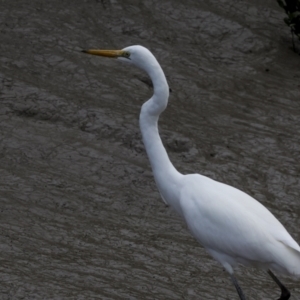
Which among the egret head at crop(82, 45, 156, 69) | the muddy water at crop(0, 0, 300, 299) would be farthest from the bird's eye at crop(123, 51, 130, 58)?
the muddy water at crop(0, 0, 300, 299)

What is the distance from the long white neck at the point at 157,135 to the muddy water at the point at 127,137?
68 centimetres

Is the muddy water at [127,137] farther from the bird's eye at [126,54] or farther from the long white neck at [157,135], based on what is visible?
the bird's eye at [126,54]

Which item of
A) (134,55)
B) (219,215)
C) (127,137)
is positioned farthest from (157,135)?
(127,137)

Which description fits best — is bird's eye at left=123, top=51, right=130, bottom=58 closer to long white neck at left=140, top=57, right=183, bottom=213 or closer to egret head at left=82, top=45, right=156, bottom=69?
egret head at left=82, top=45, right=156, bottom=69

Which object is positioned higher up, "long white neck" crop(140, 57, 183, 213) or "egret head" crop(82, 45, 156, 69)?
"egret head" crop(82, 45, 156, 69)

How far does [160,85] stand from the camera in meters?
4.99

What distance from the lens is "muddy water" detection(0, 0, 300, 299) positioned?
18.4 feet

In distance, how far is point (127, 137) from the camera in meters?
7.22

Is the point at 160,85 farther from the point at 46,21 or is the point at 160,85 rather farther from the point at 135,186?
the point at 46,21

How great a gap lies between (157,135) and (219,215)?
636 mm

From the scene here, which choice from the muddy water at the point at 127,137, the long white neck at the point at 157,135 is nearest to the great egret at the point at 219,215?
the long white neck at the point at 157,135

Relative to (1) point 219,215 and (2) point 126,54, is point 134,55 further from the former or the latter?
(1) point 219,215

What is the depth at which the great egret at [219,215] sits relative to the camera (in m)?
4.87

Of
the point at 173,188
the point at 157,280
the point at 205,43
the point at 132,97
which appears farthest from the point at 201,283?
the point at 205,43
